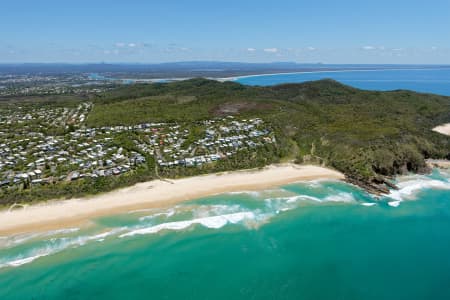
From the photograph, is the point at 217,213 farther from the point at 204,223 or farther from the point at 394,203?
the point at 394,203

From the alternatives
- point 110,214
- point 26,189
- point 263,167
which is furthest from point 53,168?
point 263,167

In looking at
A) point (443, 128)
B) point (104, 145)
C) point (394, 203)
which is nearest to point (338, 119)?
point (443, 128)

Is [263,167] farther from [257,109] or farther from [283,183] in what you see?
[257,109]

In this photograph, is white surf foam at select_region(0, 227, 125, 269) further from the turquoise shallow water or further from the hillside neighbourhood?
the hillside neighbourhood

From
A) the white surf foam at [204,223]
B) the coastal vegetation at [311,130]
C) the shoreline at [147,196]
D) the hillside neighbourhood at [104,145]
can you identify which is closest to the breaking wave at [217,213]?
the white surf foam at [204,223]

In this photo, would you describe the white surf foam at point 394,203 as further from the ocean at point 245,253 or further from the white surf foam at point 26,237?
the white surf foam at point 26,237
